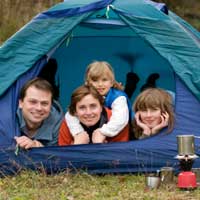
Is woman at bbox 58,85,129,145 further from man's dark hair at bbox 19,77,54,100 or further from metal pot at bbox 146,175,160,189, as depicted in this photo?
metal pot at bbox 146,175,160,189

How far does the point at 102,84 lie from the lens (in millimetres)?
5012

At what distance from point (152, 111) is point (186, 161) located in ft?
1.99

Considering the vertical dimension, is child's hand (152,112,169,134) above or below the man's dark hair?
below

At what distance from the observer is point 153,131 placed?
4652 millimetres

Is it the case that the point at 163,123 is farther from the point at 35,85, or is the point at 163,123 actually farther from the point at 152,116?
the point at 35,85

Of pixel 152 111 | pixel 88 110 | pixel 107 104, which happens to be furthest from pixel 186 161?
pixel 107 104

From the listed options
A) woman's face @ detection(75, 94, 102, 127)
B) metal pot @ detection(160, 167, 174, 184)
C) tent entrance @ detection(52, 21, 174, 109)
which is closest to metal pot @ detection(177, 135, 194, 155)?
metal pot @ detection(160, 167, 174, 184)

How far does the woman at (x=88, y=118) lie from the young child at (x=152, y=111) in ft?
0.52

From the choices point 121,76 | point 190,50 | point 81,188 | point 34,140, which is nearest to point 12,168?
point 34,140

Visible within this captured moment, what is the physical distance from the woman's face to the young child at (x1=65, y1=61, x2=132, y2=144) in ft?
0.21

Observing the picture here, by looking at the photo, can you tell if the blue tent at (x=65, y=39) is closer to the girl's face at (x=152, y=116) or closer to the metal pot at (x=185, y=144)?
the girl's face at (x=152, y=116)

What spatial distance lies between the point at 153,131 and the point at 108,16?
1.10 metres

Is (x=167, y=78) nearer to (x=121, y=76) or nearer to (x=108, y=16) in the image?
(x=121, y=76)

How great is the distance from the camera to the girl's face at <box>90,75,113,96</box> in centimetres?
500
